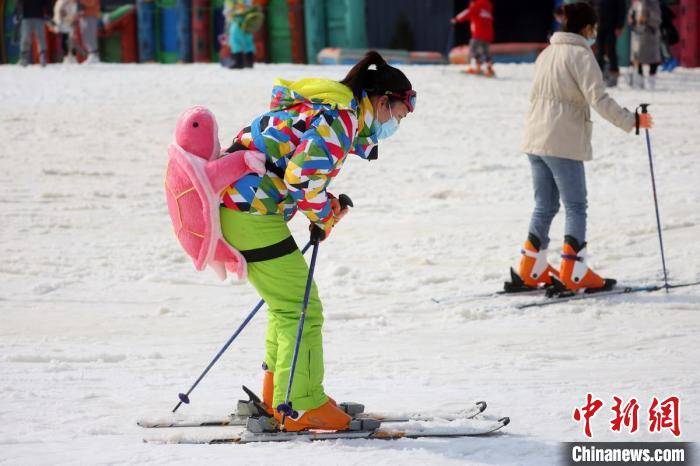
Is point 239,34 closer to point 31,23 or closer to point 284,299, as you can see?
point 31,23

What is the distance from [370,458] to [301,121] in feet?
4.04

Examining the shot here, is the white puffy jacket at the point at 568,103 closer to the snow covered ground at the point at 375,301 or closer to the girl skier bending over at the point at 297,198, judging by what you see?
the snow covered ground at the point at 375,301

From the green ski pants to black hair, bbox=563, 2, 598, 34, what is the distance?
3.09 m

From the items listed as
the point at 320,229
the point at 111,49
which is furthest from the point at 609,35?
the point at 320,229

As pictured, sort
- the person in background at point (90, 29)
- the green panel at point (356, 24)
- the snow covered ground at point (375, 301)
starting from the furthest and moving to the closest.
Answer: the person in background at point (90, 29)
the green panel at point (356, 24)
the snow covered ground at point (375, 301)

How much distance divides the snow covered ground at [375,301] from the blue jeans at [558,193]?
467mm

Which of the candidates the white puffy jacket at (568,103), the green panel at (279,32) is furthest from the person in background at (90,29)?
the white puffy jacket at (568,103)

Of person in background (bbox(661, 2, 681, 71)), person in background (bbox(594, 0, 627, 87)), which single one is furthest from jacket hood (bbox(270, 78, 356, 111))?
person in background (bbox(661, 2, 681, 71))

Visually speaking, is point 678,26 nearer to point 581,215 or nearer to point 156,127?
point 156,127

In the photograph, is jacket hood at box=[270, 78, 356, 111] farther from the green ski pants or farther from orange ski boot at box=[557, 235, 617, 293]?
orange ski boot at box=[557, 235, 617, 293]

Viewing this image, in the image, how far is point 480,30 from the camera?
17.0 m

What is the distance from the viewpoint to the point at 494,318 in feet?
21.7

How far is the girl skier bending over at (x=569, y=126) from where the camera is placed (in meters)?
6.61

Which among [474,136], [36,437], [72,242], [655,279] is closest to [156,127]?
[474,136]
